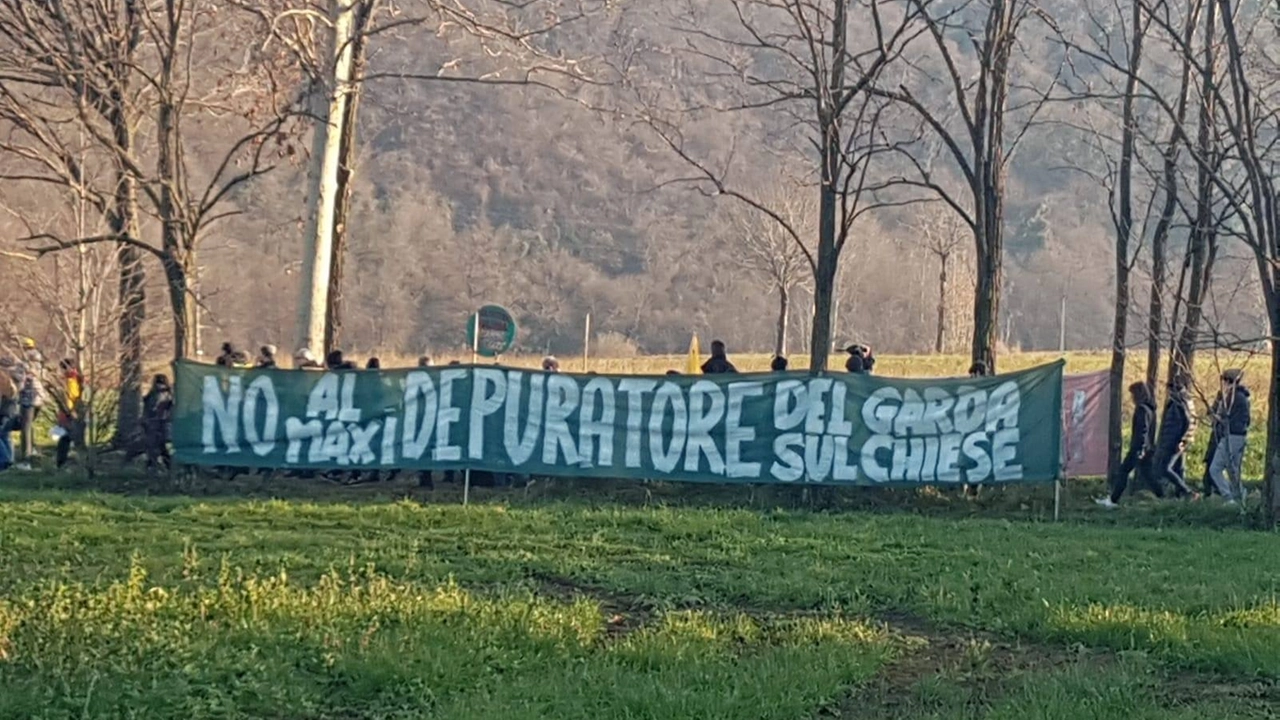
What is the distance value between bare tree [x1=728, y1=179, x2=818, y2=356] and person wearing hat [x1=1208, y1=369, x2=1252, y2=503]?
26850 millimetres

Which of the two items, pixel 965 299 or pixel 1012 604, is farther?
pixel 965 299

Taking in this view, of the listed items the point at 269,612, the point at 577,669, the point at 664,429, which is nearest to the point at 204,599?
the point at 269,612

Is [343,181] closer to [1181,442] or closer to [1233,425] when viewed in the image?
[1181,442]

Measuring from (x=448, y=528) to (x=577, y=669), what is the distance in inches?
235

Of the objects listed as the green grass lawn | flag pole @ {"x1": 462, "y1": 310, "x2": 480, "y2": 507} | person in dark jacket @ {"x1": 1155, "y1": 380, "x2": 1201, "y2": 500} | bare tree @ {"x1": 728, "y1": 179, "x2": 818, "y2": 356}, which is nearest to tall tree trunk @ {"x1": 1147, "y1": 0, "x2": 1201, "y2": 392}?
person in dark jacket @ {"x1": 1155, "y1": 380, "x2": 1201, "y2": 500}

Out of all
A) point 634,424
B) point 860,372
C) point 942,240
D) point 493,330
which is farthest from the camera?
point 942,240

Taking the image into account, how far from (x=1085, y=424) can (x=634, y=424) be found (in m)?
7.10

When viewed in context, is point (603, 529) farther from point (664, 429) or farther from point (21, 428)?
point (21, 428)

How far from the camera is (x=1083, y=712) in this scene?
670 centimetres

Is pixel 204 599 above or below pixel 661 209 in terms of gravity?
below

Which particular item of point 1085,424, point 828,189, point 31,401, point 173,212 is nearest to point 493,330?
point 173,212

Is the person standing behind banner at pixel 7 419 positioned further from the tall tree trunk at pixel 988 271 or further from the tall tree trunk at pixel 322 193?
the tall tree trunk at pixel 988 271

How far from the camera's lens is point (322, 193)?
19.1m

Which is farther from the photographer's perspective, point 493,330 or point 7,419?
point 493,330
